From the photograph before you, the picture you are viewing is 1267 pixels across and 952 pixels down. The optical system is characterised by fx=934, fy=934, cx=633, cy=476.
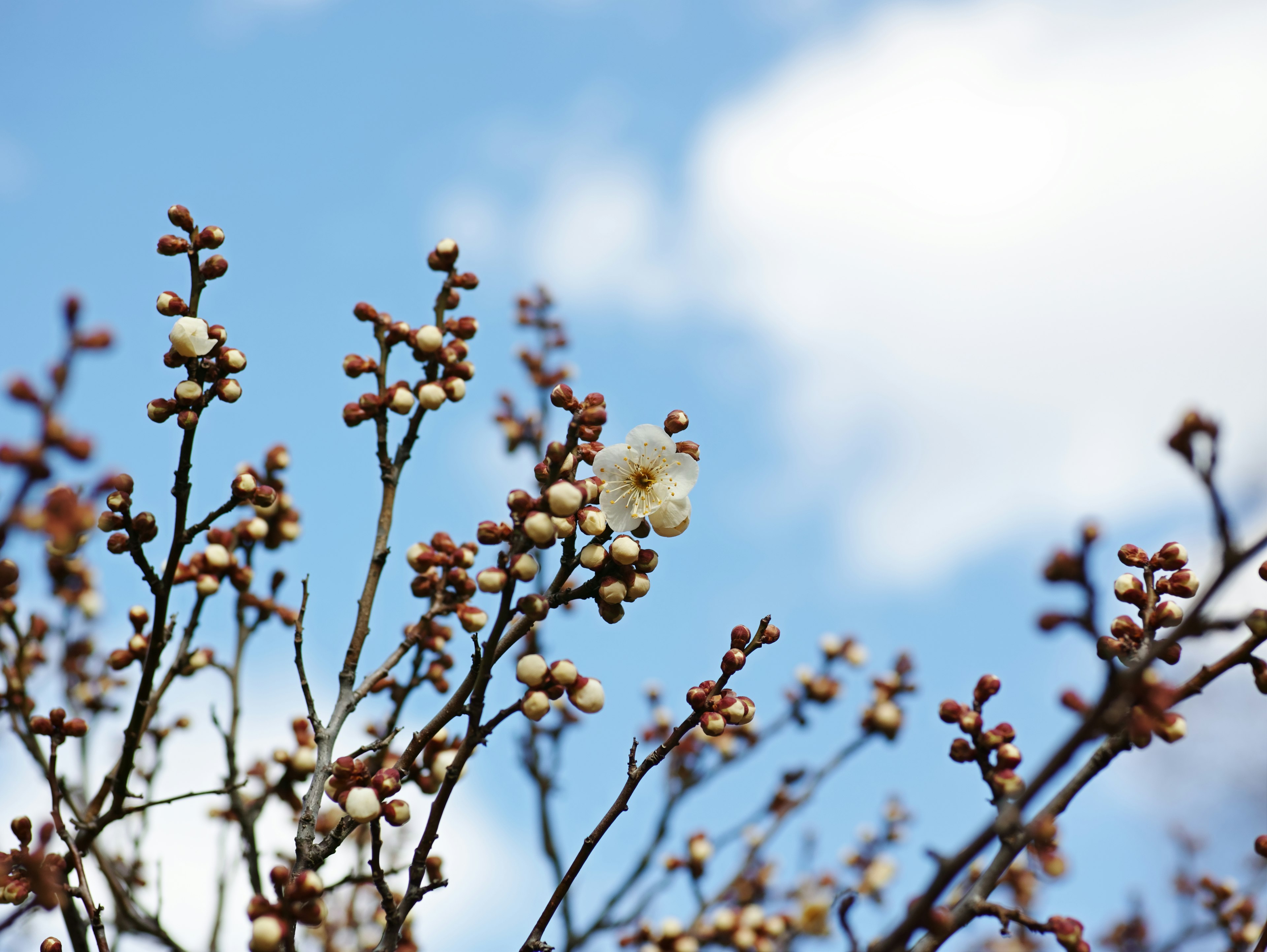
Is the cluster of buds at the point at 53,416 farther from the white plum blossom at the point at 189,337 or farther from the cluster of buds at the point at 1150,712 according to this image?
the cluster of buds at the point at 1150,712

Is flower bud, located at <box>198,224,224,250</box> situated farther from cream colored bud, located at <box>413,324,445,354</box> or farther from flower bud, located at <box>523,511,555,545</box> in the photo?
flower bud, located at <box>523,511,555,545</box>

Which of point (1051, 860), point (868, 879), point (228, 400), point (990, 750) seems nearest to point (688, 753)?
point (868, 879)

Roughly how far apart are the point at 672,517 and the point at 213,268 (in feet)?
5.10

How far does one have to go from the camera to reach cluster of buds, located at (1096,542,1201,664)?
2305mm

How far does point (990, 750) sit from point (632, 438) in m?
1.22

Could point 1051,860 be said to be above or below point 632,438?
below

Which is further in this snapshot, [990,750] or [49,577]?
[49,577]

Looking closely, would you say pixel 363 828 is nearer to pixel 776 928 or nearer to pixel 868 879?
pixel 776 928

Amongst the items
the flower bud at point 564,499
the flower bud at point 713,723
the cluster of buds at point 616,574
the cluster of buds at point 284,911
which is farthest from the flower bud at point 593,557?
the cluster of buds at point 284,911

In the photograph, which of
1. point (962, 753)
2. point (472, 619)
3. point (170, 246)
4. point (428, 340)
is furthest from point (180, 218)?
point (962, 753)

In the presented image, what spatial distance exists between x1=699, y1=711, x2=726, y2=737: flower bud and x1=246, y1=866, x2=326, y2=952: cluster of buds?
93cm

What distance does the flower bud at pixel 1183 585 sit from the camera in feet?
7.91

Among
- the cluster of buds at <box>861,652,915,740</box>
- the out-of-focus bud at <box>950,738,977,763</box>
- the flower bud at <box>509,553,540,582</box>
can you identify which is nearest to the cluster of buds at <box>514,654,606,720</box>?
the flower bud at <box>509,553,540,582</box>

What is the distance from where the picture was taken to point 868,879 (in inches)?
257
